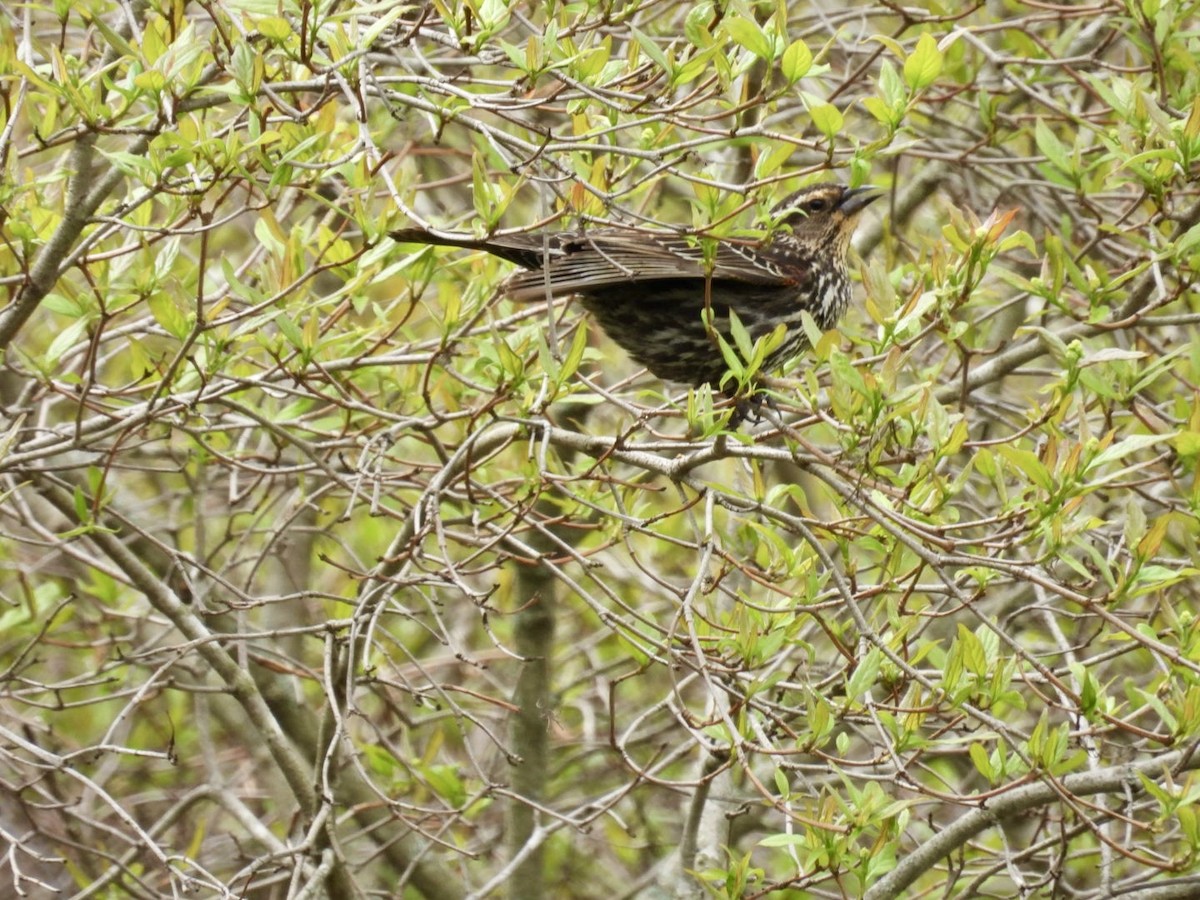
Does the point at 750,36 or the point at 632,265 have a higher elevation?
the point at 750,36

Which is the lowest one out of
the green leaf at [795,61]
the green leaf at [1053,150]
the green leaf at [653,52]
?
the green leaf at [1053,150]

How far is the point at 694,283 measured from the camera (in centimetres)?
470

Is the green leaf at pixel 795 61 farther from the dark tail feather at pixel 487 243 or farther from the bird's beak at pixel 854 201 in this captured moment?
the bird's beak at pixel 854 201

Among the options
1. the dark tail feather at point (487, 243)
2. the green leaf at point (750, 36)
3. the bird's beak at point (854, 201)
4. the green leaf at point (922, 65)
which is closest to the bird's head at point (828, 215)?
the bird's beak at point (854, 201)

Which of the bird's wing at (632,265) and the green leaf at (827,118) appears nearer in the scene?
the green leaf at (827,118)

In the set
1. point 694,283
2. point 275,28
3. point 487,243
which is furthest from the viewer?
point 694,283

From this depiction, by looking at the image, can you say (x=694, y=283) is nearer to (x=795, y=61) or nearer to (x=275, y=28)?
(x=795, y=61)

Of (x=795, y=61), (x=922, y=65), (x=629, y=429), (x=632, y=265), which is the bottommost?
(x=632, y=265)

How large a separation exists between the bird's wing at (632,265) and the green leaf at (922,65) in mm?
551

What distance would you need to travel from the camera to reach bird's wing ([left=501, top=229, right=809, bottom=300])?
12.7ft

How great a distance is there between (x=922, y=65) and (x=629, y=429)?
1018 mm

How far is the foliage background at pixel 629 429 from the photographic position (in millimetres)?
3029

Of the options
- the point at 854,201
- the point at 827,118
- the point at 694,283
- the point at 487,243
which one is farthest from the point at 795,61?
the point at 854,201

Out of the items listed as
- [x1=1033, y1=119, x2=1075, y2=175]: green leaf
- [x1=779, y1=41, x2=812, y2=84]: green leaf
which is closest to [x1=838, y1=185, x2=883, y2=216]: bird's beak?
[x1=1033, y1=119, x2=1075, y2=175]: green leaf
